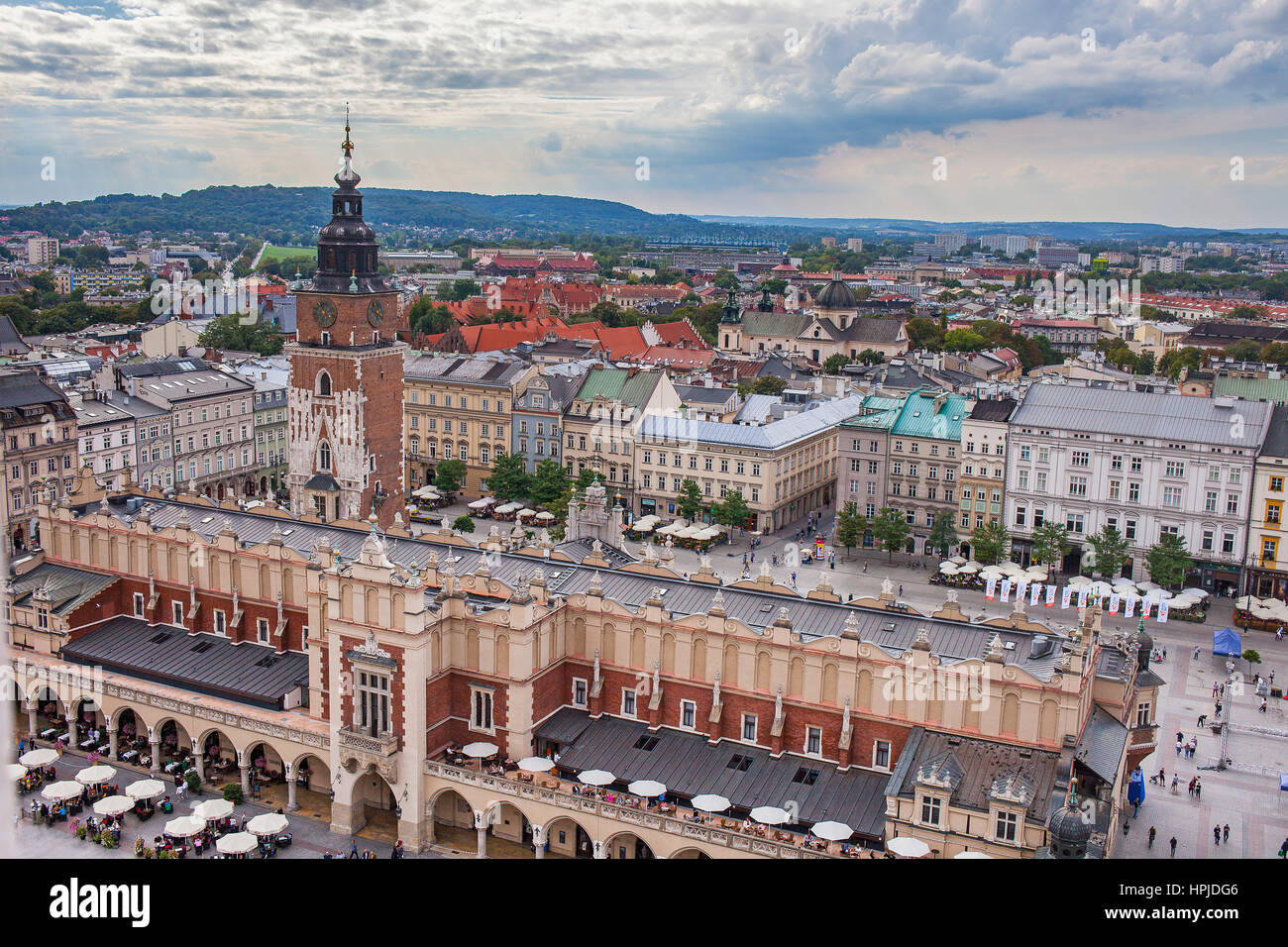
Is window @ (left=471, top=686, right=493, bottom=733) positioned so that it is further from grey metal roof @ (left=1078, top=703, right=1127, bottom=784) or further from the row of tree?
the row of tree

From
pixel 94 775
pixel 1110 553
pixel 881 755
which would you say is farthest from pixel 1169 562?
pixel 94 775

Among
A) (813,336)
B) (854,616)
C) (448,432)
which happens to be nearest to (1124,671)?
(854,616)

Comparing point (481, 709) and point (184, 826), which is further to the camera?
point (481, 709)

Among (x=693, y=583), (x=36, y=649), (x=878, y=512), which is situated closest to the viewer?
(x=693, y=583)

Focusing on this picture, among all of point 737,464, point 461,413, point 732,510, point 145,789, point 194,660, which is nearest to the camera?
point 145,789

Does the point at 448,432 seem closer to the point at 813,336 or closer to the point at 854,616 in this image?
the point at 854,616

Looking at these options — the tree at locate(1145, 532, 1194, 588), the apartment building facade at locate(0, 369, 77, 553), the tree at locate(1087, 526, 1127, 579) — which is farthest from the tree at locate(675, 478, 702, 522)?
the apartment building facade at locate(0, 369, 77, 553)

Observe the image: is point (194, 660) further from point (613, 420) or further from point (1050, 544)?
point (1050, 544)
